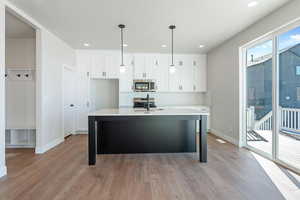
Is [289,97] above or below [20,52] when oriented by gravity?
below

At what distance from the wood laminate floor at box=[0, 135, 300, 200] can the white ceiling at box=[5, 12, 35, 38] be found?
264 centimetres

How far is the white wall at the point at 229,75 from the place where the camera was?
2990mm

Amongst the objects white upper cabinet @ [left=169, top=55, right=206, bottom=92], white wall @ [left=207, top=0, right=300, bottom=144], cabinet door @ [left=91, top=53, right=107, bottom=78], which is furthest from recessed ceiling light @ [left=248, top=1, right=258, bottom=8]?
cabinet door @ [left=91, top=53, right=107, bottom=78]

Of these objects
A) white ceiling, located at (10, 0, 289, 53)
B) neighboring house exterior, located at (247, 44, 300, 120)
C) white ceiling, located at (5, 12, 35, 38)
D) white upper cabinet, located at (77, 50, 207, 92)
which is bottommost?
neighboring house exterior, located at (247, 44, 300, 120)

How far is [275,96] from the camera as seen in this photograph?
304 centimetres

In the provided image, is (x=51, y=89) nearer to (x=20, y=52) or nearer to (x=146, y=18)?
(x=20, y=52)

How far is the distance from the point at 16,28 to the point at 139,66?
321cm

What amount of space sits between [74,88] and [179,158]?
3.80 meters

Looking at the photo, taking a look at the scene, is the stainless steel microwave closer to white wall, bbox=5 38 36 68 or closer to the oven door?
the oven door

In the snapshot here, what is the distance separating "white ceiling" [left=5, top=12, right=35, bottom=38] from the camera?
3.27 m

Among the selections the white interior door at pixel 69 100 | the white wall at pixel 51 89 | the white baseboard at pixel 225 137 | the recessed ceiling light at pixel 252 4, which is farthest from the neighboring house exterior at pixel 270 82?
the white interior door at pixel 69 100

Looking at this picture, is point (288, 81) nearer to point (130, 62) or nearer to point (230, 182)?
point (230, 182)

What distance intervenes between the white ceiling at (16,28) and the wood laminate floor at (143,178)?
8.65 ft

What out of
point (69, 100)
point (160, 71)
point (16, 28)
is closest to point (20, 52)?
point (16, 28)
